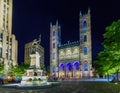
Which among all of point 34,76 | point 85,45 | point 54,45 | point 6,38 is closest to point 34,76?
point 34,76

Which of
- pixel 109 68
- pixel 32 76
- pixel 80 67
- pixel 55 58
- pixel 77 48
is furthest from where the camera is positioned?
pixel 55 58

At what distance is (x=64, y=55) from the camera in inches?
4680

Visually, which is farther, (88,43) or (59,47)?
(59,47)

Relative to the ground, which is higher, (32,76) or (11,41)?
(11,41)

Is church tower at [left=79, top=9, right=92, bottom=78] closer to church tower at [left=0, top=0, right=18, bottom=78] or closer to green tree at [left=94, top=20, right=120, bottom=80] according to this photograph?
church tower at [left=0, top=0, right=18, bottom=78]

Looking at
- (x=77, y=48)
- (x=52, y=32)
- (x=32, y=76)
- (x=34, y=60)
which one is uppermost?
(x=52, y=32)

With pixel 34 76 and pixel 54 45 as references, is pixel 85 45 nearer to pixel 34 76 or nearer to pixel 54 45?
pixel 54 45

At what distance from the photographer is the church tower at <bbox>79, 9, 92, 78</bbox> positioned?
10331cm

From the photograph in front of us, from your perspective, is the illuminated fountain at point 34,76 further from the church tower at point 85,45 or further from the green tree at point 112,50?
the church tower at point 85,45

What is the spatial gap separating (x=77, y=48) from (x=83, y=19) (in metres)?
15.6

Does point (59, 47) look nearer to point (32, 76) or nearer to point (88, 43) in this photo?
point (88, 43)

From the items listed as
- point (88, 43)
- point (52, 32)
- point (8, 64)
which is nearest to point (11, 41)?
point (8, 64)

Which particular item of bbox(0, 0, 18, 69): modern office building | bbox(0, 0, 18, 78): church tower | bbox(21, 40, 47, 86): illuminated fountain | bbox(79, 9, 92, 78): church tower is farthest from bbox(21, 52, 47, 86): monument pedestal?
bbox(0, 0, 18, 69): modern office building

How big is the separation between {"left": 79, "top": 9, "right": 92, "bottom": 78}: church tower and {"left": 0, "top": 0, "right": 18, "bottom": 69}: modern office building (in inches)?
1455
